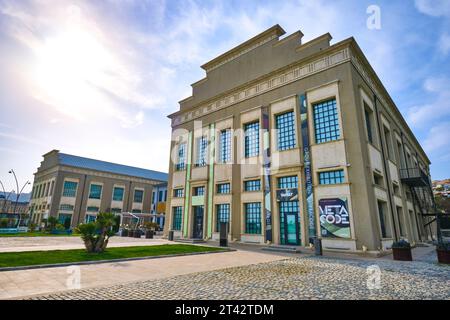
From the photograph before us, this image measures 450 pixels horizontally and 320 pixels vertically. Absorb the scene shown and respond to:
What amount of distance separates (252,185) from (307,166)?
506 centimetres

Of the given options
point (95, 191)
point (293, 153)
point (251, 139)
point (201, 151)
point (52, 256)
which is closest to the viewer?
point (52, 256)

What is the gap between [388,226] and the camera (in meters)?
16.9

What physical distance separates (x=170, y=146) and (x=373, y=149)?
20.6 metres

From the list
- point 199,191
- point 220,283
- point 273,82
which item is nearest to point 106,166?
point 199,191

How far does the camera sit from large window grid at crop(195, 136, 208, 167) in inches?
1001

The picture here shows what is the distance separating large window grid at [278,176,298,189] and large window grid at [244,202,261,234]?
97.5 inches

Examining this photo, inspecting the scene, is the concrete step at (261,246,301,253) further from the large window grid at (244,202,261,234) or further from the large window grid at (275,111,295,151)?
the large window grid at (275,111,295,151)

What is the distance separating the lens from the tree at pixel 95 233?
1207 centimetres

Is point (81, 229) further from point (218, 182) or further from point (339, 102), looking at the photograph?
point (339, 102)

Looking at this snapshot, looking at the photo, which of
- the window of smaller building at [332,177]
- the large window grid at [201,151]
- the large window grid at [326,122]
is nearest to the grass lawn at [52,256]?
the window of smaller building at [332,177]

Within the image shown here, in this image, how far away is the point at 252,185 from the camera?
20656 millimetres

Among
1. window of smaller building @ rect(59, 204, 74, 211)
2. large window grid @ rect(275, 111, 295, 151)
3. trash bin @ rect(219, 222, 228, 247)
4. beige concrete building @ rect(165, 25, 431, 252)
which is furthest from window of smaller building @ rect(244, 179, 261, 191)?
window of smaller building @ rect(59, 204, 74, 211)

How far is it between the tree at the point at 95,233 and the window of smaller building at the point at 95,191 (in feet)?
132

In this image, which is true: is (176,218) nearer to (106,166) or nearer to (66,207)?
(66,207)
